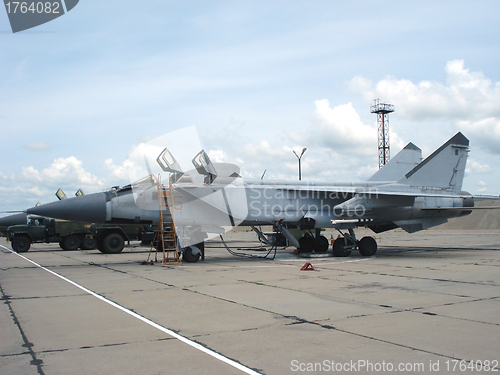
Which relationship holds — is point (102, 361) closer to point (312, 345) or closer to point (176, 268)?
point (312, 345)

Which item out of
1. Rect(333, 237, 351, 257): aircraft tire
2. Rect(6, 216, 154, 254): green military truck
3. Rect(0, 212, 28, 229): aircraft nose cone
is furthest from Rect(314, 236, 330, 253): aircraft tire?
Rect(0, 212, 28, 229): aircraft nose cone

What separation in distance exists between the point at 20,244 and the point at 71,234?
2439mm

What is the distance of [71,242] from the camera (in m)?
21.2

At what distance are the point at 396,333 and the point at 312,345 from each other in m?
1.04

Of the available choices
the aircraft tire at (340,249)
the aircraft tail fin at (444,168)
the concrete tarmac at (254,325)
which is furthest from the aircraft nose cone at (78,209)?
the aircraft tail fin at (444,168)

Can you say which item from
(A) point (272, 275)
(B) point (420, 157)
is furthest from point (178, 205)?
(B) point (420, 157)

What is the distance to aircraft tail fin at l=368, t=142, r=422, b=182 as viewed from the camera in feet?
53.1

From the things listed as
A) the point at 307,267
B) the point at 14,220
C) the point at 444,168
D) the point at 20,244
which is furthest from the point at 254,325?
the point at 14,220

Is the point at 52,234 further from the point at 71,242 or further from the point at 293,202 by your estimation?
the point at 293,202

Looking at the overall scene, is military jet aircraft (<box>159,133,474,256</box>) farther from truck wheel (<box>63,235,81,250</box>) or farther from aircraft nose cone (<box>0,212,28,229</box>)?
aircraft nose cone (<box>0,212,28,229</box>)

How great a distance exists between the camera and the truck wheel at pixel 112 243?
18.1 meters

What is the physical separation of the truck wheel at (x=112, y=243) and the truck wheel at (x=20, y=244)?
543 centimetres

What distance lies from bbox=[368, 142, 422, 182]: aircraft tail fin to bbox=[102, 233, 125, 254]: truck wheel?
448 inches

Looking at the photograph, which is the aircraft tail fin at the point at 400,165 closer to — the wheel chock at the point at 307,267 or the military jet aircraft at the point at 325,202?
the military jet aircraft at the point at 325,202
